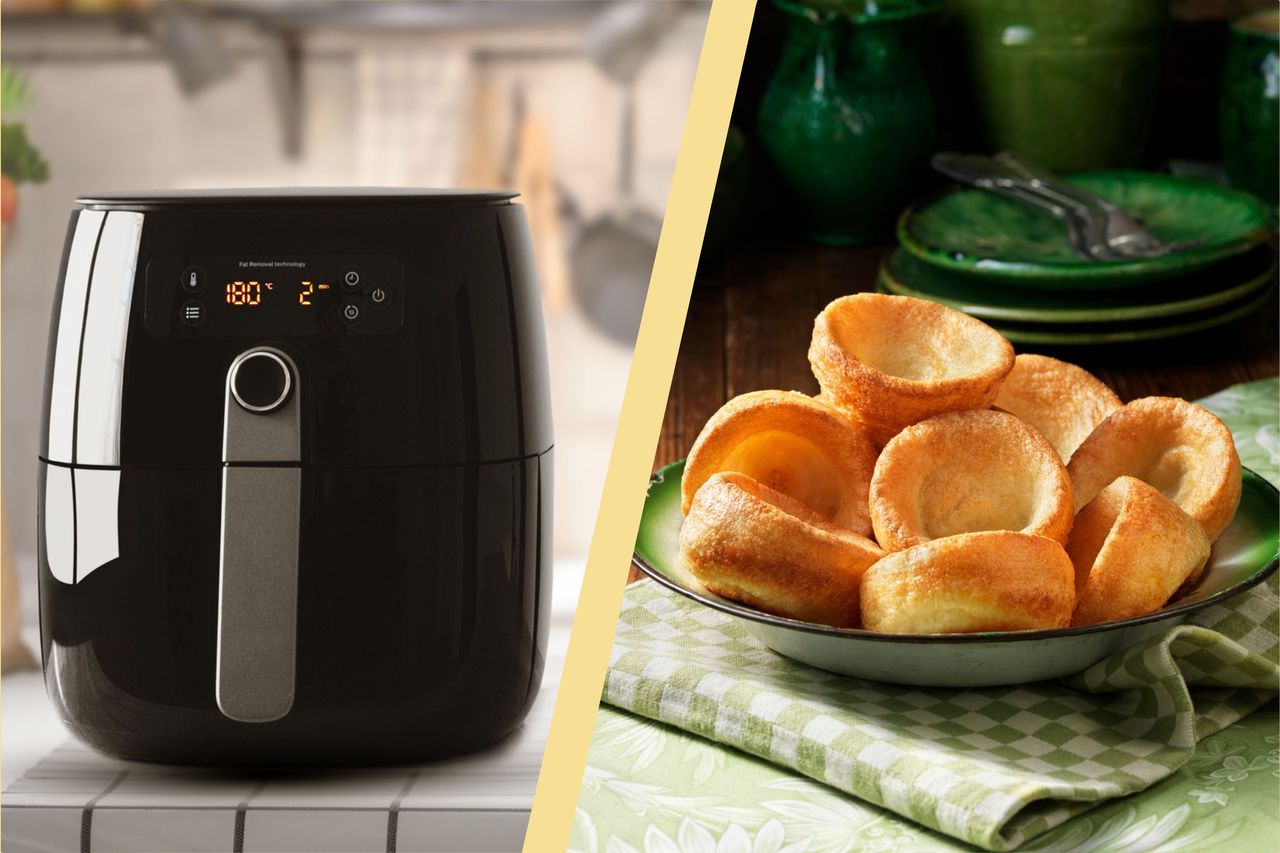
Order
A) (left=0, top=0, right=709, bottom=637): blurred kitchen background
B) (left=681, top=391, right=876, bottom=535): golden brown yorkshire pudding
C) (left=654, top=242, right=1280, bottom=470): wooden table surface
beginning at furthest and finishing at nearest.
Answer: (left=654, top=242, right=1280, bottom=470): wooden table surface, (left=0, top=0, right=709, bottom=637): blurred kitchen background, (left=681, top=391, right=876, bottom=535): golden brown yorkshire pudding

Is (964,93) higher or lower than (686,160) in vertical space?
higher

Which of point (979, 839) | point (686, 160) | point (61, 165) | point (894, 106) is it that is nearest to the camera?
point (979, 839)

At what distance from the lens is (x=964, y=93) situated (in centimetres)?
131

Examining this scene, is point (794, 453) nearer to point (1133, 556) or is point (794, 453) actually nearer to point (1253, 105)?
point (1133, 556)

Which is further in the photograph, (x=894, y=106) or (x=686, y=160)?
(x=894, y=106)

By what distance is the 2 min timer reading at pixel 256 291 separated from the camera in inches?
22.4

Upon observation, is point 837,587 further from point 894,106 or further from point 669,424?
point 894,106

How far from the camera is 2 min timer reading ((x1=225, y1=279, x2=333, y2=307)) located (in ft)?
1.87

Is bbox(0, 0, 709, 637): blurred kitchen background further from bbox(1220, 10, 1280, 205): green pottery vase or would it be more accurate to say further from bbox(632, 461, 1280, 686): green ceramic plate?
bbox(1220, 10, 1280, 205): green pottery vase

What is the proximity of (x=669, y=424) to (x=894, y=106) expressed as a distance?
43 cm

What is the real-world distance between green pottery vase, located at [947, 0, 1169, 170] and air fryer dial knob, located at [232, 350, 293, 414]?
2.80 ft

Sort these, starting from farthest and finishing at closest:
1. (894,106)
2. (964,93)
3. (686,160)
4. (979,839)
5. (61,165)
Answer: (964,93) < (894,106) < (61,165) < (686,160) < (979,839)

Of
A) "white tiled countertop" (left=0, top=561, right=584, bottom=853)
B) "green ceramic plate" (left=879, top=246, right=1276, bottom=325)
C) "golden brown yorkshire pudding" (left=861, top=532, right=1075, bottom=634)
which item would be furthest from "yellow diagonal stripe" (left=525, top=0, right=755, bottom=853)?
"green ceramic plate" (left=879, top=246, right=1276, bottom=325)

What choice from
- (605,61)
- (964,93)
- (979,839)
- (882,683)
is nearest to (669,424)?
(605,61)
